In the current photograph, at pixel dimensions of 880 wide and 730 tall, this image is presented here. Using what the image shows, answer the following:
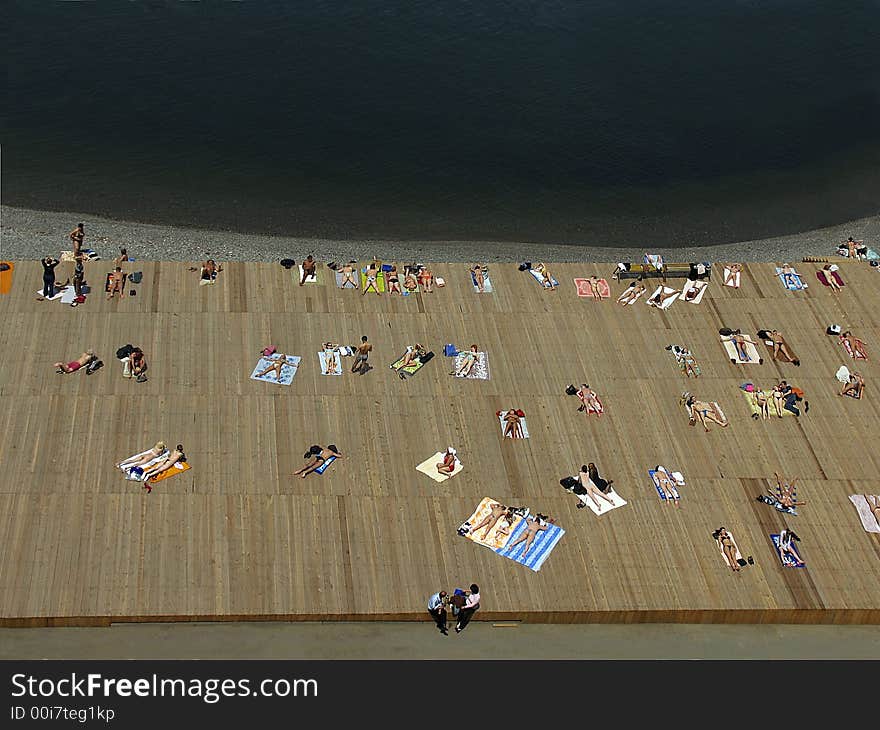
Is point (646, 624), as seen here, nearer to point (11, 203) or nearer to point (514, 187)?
point (514, 187)

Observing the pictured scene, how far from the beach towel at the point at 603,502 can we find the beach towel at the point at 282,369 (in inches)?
479

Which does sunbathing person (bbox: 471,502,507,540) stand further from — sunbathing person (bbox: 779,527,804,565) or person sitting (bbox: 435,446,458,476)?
sunbathing person (bbox: 779,527,804,565)

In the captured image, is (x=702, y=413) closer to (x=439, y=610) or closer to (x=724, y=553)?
(x=724, y=553)

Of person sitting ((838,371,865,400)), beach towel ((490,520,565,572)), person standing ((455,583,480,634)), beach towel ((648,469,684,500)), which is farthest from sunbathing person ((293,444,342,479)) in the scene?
person sitting ((838,371,865,400))

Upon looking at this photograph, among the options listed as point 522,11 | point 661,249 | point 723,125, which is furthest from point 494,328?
point 522,11

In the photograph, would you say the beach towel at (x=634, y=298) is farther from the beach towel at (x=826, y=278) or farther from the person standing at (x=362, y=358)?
the person standing at (x=362, y=358)

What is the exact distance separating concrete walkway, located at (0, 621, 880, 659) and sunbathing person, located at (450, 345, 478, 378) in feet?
37.3

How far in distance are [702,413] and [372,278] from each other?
50.3ft

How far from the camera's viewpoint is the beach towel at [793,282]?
49906 millimetres

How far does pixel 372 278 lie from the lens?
48.5 m

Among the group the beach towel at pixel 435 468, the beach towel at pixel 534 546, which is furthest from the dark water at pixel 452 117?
the beach towel at pixel 534 546

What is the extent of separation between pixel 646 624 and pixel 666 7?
223ft

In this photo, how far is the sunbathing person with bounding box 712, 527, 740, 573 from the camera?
37.2m

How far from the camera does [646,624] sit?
36.4 metres
